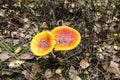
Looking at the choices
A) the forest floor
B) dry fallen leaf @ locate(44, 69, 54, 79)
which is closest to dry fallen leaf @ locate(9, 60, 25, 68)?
the forest floor

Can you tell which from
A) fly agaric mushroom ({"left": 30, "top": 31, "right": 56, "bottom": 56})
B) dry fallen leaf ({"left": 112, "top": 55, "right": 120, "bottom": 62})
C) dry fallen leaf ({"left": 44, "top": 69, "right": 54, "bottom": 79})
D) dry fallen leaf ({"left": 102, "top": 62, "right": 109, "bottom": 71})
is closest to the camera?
fly agaric mushroom ({"left": 30, "top": 31, "right": 56, "bottom": 56})

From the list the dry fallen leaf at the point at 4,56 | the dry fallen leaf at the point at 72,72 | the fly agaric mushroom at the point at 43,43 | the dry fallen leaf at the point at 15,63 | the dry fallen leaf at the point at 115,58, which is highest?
the fly agaric mushroom at the point at 43,43

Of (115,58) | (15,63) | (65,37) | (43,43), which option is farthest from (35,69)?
(115,58)

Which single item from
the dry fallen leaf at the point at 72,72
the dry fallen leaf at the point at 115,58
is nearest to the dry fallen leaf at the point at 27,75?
the dry fallen leaf at the point at 72,72

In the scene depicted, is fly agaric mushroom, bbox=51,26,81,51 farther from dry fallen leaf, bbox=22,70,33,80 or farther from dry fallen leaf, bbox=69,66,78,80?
dry fallen leaf, bbox=22,70,33,80

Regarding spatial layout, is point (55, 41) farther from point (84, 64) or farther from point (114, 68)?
point (114, 68)

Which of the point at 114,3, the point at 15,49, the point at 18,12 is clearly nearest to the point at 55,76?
the point at 15,49

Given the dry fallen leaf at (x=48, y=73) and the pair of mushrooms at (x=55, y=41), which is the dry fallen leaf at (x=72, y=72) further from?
the pair of mushrooms at (x=55, y=41)

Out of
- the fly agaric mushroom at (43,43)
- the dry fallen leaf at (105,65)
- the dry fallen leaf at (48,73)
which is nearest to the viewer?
the fly agaric mushroom at (43,43)
